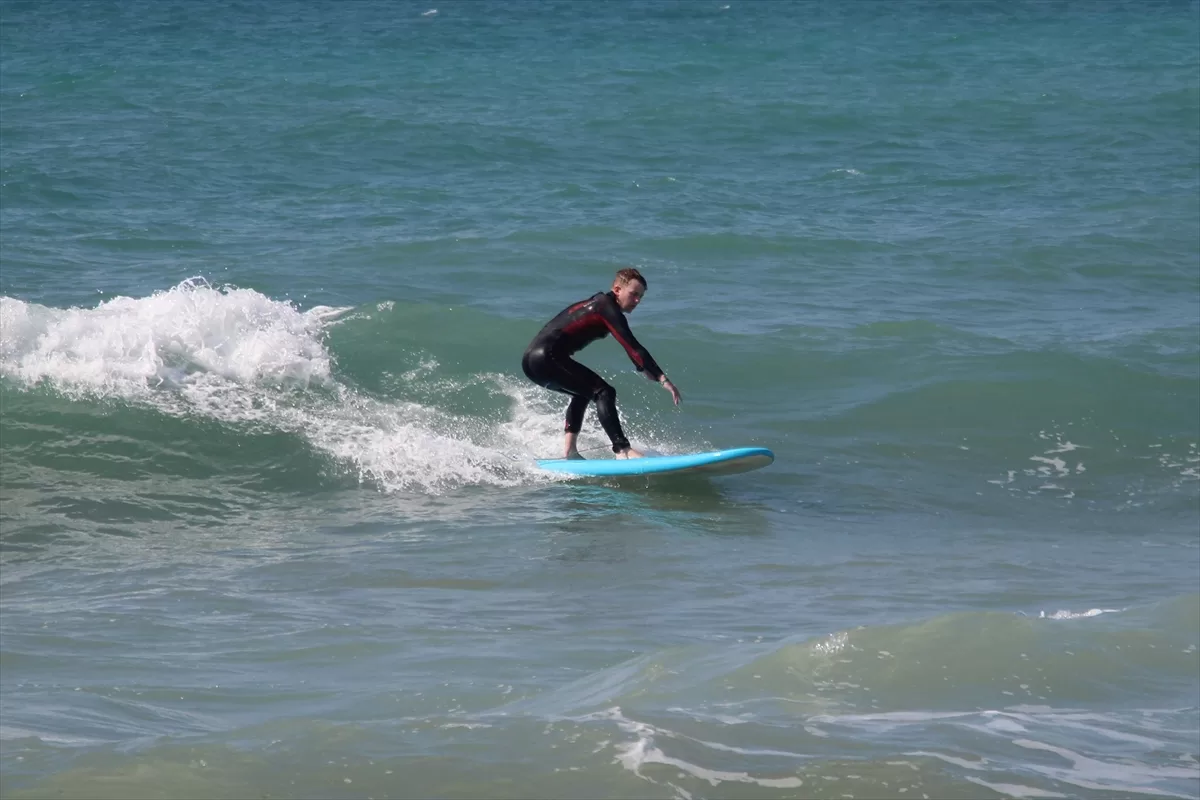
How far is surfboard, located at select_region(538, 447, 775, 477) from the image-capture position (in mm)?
10609

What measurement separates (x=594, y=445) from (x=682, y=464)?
1.42 m

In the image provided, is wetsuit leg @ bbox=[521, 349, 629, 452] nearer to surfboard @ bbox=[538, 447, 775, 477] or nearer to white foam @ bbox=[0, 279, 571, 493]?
surfboard @ bbox=[538, 447, 775, 477]

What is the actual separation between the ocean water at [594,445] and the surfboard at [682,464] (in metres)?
0.20

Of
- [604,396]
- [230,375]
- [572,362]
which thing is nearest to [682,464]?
[604,396]

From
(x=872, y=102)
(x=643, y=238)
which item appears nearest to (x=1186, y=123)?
(x=872, y=102)

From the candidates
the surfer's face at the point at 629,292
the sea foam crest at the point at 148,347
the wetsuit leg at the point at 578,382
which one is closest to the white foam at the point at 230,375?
the sea foam crest at the point at 148,347

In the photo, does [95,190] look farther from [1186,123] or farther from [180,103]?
[1186,123]

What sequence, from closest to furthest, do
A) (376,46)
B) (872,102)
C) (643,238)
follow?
(643,238) → (872,102) → (376,46)

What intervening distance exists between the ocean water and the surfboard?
0.64ft

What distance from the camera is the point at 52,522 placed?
9930mm

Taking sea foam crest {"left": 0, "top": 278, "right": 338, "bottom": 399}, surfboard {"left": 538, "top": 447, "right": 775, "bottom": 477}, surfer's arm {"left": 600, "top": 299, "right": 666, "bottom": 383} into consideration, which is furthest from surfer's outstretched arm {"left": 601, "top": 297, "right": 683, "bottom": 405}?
sea foam crest {"left": 0, "top": 278, "right": 338, "bottom": 399}

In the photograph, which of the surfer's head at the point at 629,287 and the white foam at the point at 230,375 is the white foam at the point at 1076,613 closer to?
the surfer's head at the point at 629,287

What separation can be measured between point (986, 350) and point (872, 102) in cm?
1475

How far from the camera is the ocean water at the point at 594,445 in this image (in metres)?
6.05
